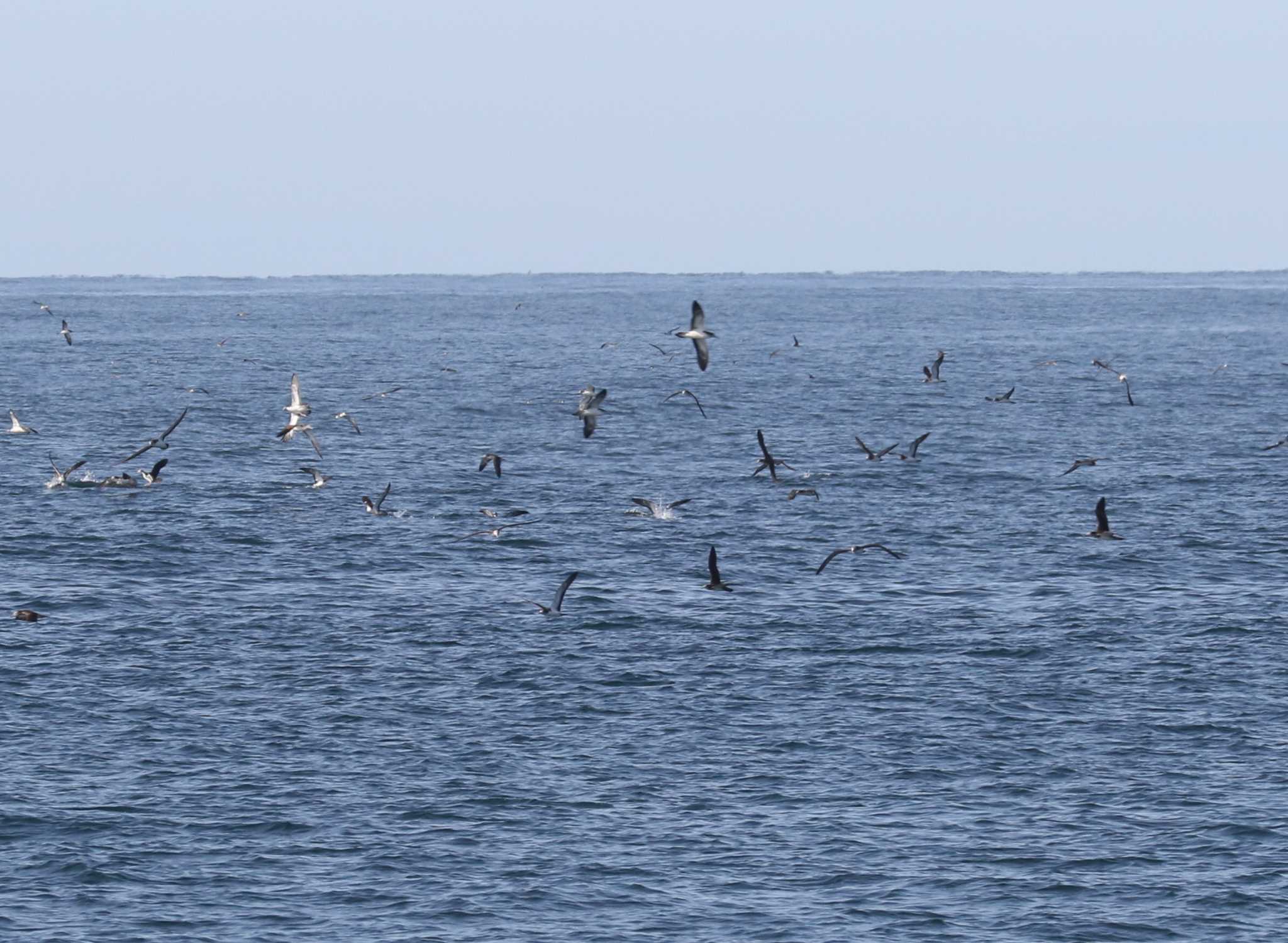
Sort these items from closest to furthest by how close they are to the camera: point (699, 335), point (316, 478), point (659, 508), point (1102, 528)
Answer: point (699, 335), point (1102, 528), point (659, 508), point (316, 478)

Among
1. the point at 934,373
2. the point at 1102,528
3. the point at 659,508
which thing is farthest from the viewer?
the point at 934,373

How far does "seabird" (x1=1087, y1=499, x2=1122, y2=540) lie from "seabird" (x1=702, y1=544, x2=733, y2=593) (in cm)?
1190

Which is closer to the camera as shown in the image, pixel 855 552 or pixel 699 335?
pixel 699 335

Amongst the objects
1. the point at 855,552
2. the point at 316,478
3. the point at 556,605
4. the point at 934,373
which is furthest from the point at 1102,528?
the point at 934,373

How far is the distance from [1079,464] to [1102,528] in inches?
599

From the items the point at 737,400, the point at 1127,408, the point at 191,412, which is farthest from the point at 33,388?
the point at 1127,408

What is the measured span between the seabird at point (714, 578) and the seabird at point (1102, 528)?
1190 cm

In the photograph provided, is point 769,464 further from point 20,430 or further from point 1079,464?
point 20,430

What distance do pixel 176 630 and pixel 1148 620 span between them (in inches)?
934

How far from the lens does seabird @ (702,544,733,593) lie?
44.4 m

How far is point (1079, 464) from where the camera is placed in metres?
69.1

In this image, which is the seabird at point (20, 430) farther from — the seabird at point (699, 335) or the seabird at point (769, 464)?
the seabird at point (699, 335)

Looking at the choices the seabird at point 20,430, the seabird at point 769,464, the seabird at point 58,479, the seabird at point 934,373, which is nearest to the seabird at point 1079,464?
the seabird at point 769,464

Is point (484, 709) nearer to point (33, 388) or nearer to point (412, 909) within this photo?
point (412, 909)
